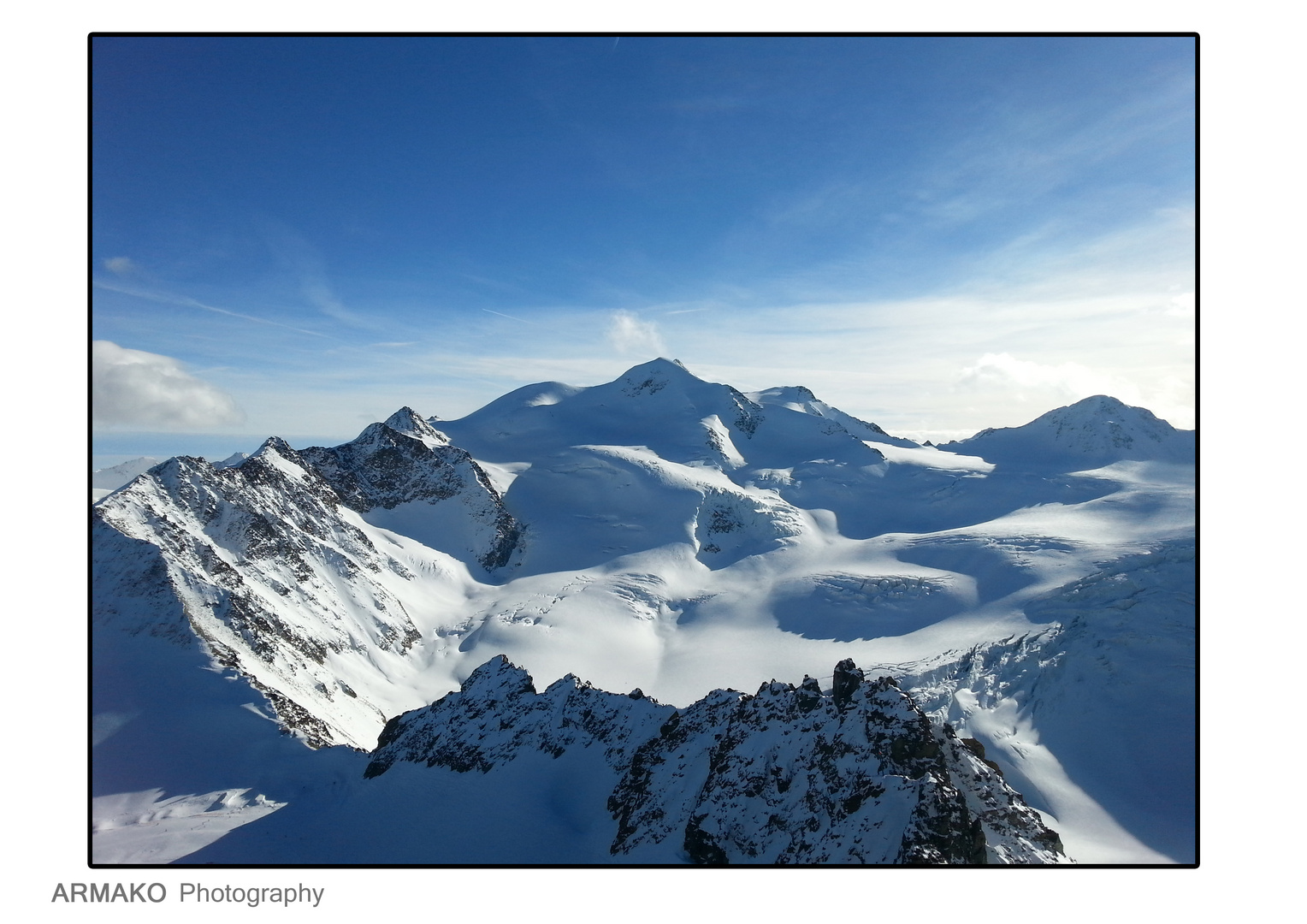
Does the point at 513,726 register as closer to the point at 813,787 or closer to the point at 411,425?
the point at 813,787

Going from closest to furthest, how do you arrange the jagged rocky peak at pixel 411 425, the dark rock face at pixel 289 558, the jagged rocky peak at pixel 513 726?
1. the jagged rocky peak at pixel 513 726
2. the dark rock face at pixel 289 558
3. the jagged rocky peak at pixel 411 425

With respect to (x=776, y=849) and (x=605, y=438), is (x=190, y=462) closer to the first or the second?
(x=776, y=849)

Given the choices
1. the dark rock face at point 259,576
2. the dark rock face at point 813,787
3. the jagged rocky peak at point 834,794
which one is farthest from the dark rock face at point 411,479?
the jagged rocky peak at point 834,794

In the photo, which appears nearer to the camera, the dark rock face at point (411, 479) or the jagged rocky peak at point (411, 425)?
the dark rock face at point (411, 479)

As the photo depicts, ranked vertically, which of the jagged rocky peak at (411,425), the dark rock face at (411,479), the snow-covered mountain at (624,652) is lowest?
the snow-covered mountain at (624,652)

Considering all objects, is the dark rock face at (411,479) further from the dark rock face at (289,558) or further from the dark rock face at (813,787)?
the dark rock face at (813,787)

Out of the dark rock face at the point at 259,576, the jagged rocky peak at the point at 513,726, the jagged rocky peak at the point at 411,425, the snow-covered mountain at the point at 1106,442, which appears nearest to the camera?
the jagged rocky peak at the point at 513,726

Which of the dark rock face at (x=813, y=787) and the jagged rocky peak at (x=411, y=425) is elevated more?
the jagged rocky peak at (x=411, y=425)
